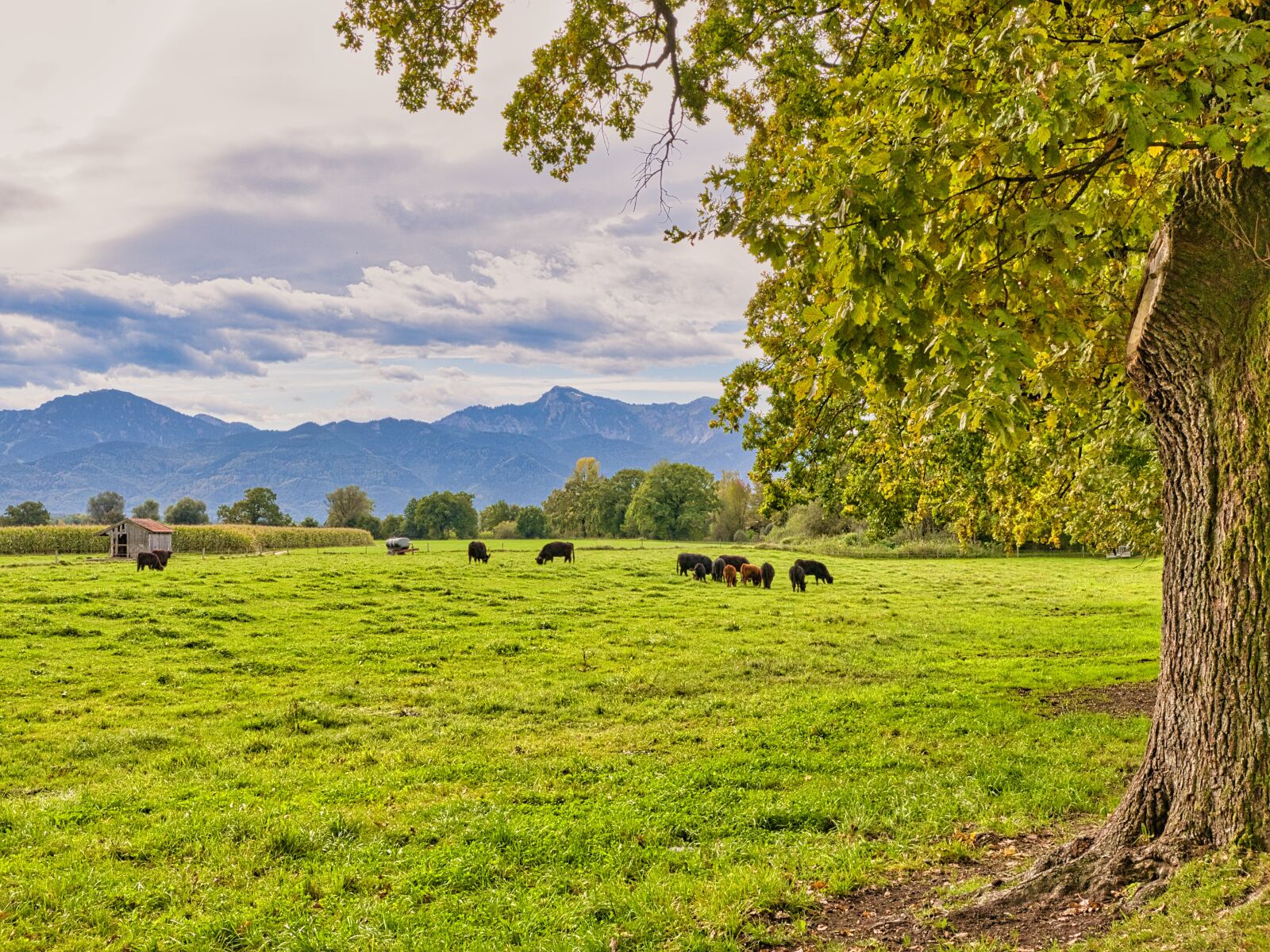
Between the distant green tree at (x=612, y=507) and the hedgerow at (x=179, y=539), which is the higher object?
the distant green tree at (x=612, y=507)

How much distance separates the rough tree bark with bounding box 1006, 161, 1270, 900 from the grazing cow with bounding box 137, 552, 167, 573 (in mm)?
44453

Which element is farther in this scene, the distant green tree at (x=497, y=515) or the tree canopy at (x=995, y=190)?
the distant green tree at (x=497, y=515)

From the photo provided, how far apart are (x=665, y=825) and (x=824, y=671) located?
10.1 metres

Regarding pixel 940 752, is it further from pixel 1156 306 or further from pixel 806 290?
pixel 806 290

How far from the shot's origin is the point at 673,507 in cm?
10994

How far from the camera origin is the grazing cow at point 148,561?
38656 mm

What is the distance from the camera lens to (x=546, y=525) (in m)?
131

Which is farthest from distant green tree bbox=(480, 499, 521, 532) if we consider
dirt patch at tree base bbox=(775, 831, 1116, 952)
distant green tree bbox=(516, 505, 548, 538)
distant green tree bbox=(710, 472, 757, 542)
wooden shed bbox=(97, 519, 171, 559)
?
dirt patch at tree base bbox=(775, 831, 1116, 952)

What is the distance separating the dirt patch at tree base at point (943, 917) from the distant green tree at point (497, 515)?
13424 cm

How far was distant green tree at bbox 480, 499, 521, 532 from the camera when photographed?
5472 inches

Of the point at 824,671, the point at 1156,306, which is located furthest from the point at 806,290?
the point at 824,671

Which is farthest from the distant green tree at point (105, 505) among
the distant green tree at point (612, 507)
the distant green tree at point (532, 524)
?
the distant green tree at point (612, 507)

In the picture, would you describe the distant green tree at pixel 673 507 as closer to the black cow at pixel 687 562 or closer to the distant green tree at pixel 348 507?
the distant green tree at pixel 348 507

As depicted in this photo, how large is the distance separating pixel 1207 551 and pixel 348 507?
138351 millimetres
